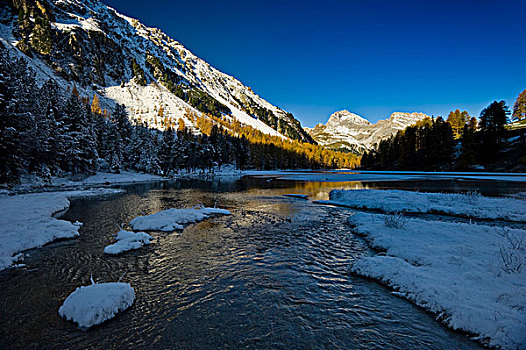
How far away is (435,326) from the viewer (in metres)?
6.77

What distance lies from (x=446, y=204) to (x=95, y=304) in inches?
1066

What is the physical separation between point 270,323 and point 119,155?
77.0m

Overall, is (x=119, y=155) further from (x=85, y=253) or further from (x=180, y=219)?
(x=85, y=253)

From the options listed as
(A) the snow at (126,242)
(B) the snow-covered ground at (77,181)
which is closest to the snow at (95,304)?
(A) the snow at (126,242)

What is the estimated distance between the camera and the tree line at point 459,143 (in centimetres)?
6450

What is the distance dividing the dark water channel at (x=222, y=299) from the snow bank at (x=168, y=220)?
236 centimetres

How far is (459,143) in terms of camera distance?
78938 millimetres

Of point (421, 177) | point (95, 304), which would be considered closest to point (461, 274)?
point (95, 304)

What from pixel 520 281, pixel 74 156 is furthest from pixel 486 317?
pixel 74 156

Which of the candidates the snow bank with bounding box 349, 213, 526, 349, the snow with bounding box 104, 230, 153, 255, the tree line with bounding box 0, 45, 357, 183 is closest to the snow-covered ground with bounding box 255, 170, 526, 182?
the tree line with bounding box 0, 45, 357, 183

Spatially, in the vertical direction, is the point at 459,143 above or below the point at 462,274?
above

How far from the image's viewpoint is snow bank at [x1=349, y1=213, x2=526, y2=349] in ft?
20.7

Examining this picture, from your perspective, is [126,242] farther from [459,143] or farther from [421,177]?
[459,143]

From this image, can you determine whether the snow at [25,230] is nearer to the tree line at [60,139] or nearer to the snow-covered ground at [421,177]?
the tree line at [60,139]
